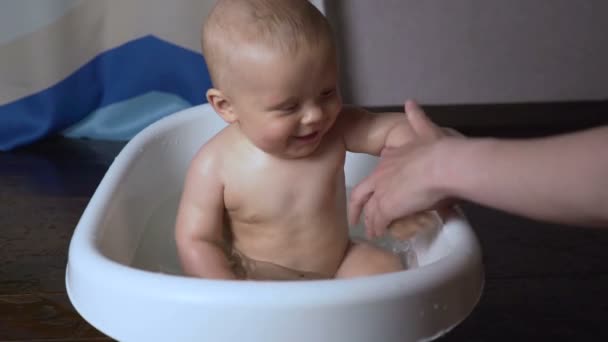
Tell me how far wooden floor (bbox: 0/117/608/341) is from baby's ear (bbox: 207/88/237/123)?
380 mm

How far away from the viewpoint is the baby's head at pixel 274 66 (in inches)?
28.1

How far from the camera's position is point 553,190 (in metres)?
0.58

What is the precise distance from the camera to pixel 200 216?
0.85 meters

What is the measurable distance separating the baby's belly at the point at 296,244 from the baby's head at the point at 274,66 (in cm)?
12

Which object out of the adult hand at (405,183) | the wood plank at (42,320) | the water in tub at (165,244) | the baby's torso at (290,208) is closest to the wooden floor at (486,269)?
the wood plank at (42,320)

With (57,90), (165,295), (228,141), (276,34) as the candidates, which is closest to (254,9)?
(276,34)

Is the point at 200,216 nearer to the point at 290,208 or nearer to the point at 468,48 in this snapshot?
the point at 290,208

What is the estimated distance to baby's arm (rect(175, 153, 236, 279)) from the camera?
0.84 meters

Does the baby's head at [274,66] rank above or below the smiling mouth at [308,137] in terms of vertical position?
above

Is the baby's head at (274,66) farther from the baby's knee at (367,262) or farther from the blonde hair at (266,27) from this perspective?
the baby's knee at (367,262)

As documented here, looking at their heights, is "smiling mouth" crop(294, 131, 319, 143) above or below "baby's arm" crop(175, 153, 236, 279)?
above

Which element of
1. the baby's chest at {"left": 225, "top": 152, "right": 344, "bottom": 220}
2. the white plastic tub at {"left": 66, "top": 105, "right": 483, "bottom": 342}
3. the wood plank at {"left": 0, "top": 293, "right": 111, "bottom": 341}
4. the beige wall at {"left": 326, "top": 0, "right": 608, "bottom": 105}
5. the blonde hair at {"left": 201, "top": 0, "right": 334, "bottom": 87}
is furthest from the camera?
the beige wall at {"left": 326, "top": 0, "right": 608, "bottom": 105}

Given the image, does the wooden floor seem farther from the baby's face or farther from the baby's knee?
the baby's face

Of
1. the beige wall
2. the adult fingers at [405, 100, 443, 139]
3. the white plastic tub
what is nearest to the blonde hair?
the adult fingers at [405, 100, 443, 139]
